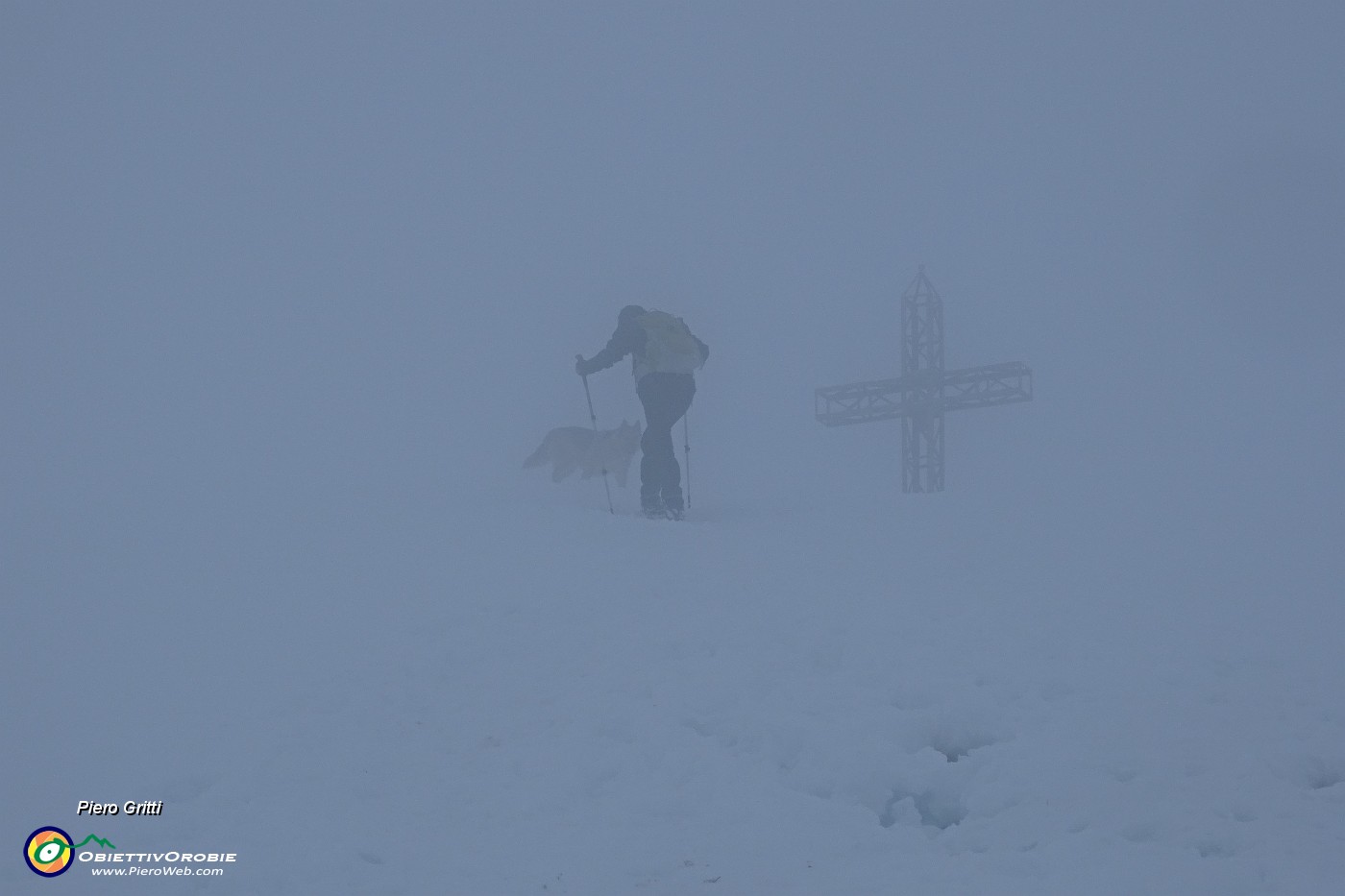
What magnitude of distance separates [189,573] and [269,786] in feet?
14.7

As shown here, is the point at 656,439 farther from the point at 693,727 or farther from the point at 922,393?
the point at 922,393

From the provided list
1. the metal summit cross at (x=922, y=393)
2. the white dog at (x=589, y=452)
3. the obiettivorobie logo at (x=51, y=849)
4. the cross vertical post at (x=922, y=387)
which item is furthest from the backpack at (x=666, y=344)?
the obiettivorobie logo at (x=51, y=849)

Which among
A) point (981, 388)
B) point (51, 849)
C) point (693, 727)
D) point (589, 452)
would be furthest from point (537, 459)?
point (981, 388)

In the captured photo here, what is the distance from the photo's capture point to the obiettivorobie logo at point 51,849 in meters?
6.41

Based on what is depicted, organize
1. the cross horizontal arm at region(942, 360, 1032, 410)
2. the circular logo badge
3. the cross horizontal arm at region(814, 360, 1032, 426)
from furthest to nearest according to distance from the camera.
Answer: the cross horizontal arm at region(814, 360, 1032, 426) → the cross horizontal arm at region(942, 360, 1032, 410) → the circular logo badge

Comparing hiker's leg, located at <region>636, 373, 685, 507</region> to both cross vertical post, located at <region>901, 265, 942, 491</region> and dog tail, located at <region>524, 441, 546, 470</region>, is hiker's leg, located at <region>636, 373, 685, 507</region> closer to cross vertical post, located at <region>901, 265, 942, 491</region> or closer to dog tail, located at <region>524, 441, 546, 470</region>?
dog tail, located at <region>524, 441, 546, 470</region>

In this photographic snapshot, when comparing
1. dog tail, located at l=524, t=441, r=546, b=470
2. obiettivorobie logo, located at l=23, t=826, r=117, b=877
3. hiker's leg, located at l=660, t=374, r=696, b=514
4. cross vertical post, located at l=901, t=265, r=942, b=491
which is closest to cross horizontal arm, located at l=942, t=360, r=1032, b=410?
cross vertical post, located at l=901, t=265, r=942, b=491

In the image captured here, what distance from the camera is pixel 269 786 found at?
7309 mm

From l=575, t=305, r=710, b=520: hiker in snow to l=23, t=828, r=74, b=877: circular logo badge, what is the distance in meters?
10.3

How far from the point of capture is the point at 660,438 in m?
16.6

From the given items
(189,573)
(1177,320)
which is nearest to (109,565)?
(189,573)

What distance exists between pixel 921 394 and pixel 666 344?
8.95 meters

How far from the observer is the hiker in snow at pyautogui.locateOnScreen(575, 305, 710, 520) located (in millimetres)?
16375

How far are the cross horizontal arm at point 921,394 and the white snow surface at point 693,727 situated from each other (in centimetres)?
1157
